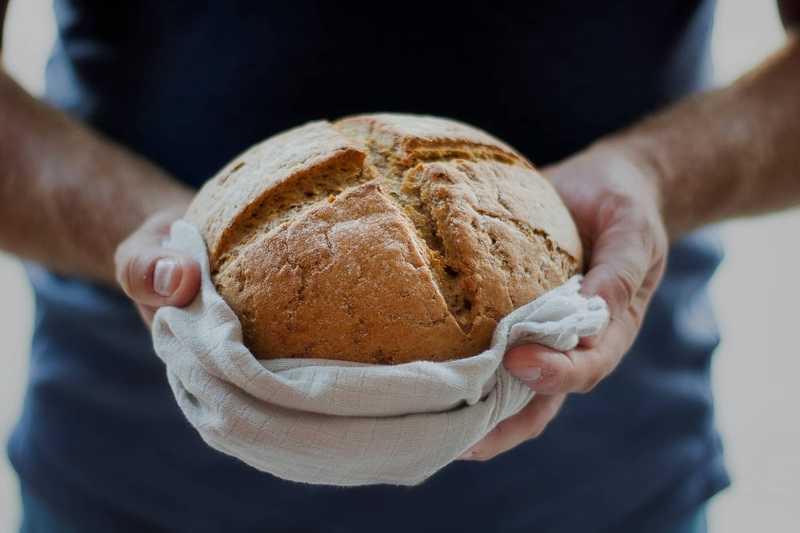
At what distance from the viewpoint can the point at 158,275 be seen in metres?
1.16

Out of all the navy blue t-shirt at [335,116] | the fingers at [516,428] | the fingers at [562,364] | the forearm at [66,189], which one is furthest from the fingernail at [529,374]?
the forearm at [66,189]

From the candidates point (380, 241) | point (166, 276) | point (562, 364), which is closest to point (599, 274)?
point (562, 364)

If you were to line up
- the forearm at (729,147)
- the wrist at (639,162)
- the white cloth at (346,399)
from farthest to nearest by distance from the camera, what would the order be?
the forearm at (729,147)
the wrist at (639,162)
the white cloth at (346,399)

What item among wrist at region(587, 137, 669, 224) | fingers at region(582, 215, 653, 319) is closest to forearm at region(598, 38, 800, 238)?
wrist at region(587, 137, 669, 224)

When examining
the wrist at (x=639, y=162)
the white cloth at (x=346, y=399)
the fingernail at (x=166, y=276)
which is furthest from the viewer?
the wrist at (x=639, y=162)

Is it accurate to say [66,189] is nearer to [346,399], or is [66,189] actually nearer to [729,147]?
[346,399]

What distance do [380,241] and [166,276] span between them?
0.29 m

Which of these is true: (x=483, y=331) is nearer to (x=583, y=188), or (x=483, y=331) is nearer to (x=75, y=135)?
(x=583, y=188)

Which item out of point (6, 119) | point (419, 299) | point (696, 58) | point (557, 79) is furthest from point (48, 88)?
point (696, 58)

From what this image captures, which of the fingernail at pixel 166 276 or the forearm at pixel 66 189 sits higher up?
the fingernail at pixel 166 276

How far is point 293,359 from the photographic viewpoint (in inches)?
42.5

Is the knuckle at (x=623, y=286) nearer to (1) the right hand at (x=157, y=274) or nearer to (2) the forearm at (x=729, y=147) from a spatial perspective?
(2) the forearm at (x=729, y=147)

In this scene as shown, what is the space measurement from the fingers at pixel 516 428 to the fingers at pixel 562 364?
75 mm

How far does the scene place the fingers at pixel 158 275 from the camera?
115cm
